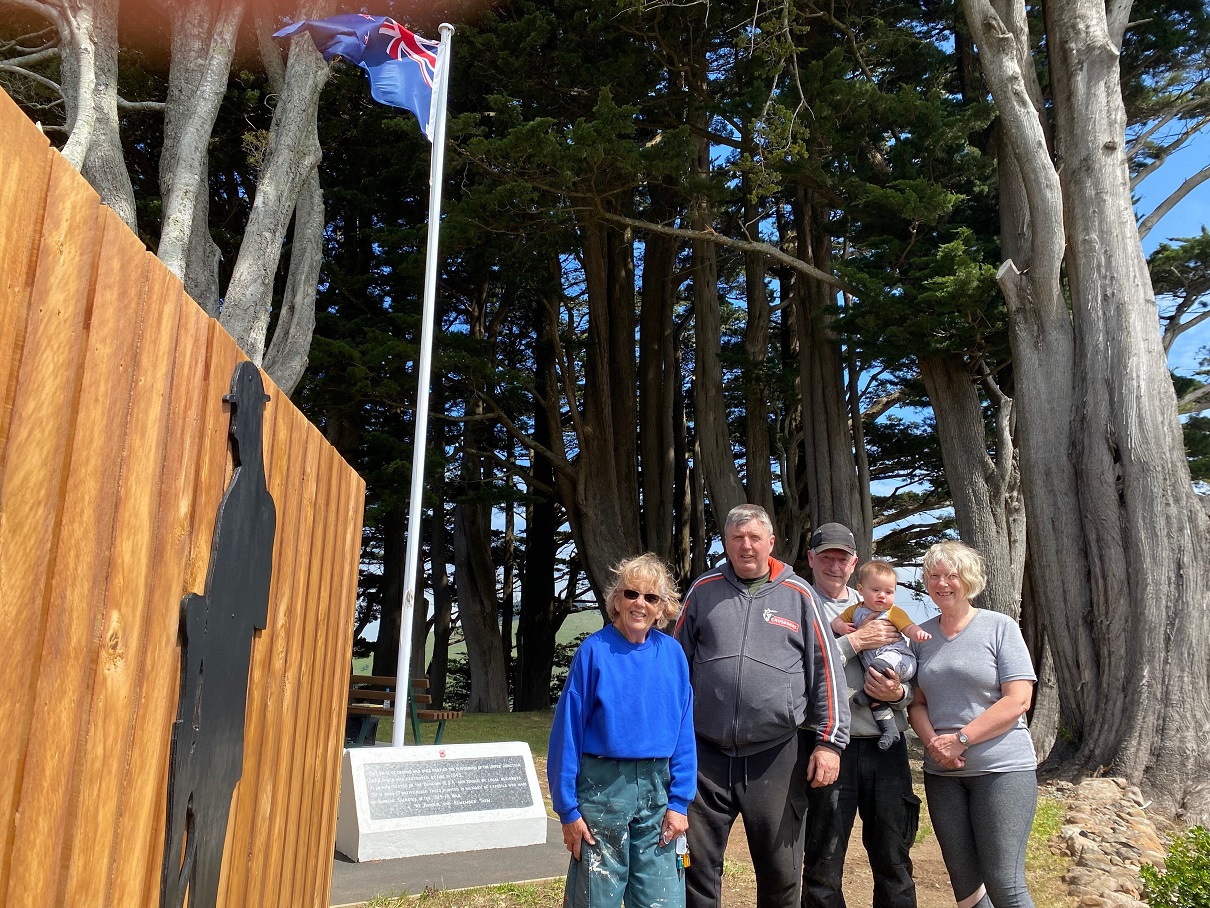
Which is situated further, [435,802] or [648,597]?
[435,802]

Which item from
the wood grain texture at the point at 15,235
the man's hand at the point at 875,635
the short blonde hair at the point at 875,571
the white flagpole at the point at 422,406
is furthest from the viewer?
the white flagpole at the point at 422,406

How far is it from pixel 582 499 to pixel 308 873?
11.9 m

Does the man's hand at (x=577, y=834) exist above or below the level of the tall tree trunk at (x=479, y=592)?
below

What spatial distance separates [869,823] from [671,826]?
1169 mm

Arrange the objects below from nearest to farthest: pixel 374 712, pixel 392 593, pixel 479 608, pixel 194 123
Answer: pixel 194 123, pixel 374 712, pixel 392 593, pixel 479 608

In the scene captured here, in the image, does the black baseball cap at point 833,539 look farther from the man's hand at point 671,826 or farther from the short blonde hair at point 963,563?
the man's hand at point 671,826

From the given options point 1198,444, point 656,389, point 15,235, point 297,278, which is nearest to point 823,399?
point 656,389

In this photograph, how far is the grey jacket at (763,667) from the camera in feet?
11.6

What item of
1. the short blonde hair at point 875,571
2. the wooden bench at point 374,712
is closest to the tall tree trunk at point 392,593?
the wooden bench at point 374,712

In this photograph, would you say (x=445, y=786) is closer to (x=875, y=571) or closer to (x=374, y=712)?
(x=875, y=571)

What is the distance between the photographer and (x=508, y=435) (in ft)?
62.7

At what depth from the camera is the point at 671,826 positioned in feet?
10.2

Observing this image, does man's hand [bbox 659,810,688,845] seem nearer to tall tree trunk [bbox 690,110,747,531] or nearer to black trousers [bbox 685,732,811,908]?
black trousers [bbox 685,732,811,908]

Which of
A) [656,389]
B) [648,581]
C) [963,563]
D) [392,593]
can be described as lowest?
[648,581]
